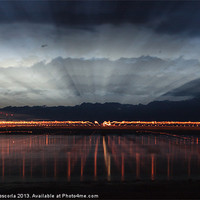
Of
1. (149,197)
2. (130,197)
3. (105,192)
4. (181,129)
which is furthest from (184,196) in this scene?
(181,129)

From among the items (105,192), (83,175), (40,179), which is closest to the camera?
(105,192)

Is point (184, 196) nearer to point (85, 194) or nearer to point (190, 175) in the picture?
point (85, 194)

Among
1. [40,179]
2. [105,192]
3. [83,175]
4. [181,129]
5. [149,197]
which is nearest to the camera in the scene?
[149,197]

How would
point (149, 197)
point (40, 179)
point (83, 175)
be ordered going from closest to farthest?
point (149, 197)
point (40, 179)
point (83, 175)

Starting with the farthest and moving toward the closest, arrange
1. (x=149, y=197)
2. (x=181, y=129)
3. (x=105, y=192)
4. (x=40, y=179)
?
(x=181, y=129) < (x=40, y=179) < (x=105, y=192) < (x=149, y=197)

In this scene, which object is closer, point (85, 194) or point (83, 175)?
point (85, 194)

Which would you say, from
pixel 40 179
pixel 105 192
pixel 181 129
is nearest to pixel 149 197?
pixel 105 192

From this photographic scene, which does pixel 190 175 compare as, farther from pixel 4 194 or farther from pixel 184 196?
pixel 4 194

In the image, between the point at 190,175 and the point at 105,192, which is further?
the point at 190,175
